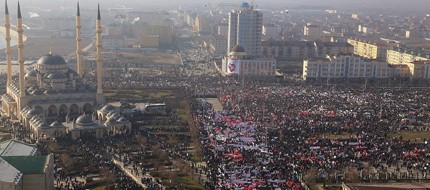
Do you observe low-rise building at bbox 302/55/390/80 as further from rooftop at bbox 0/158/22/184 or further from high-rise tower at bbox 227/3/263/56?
rooftop at bbox 0/158/22/184

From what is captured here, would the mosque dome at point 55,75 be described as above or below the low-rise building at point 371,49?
above

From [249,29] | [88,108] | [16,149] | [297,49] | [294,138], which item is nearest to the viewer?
[16,149]

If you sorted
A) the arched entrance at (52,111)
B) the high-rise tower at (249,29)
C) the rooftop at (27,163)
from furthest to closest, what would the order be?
1. the high-rise tower at (249,29)
2. the arched entrance at (52,111)
3. the rooftop at (27,163)

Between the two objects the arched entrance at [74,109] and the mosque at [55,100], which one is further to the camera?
the arched entrance at [74,109]

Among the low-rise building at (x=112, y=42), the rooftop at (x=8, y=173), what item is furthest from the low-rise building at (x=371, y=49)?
the rooftop at (x=8, y=173)

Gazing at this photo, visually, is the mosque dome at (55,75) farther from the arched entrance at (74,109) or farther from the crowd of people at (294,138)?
the crowd of people at (294,138)

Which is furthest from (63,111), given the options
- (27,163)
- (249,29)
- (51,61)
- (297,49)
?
(297,49)

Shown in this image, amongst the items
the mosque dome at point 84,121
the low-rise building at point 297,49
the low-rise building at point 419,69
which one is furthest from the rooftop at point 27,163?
the low-rise building at point 297,49

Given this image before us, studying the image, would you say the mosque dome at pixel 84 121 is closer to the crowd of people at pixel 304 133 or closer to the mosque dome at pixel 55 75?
the crowd of people at pixel 304 133

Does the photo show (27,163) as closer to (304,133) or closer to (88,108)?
(304,133)

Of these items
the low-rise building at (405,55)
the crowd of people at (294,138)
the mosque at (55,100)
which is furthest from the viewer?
the low-rise building at (405,55)

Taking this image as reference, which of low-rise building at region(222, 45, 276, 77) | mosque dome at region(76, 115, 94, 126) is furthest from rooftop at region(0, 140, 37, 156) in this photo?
low-rise building at region(222, 45, 276, 77)

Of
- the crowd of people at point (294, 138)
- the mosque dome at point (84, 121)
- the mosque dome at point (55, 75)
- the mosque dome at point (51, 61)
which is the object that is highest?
the mosque dome at point (51, 61)
